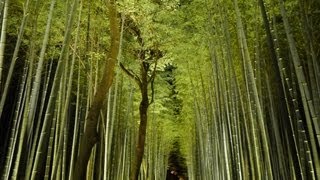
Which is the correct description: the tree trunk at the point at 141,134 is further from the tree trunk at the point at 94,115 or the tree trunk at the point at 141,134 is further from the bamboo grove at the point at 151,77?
the tree trunk at the point at 94,115

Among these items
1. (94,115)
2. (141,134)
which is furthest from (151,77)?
(94,115)

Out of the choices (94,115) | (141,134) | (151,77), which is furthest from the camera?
(151,77)

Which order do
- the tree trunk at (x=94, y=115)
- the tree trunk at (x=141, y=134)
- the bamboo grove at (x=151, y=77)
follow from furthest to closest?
the tree trunk at (x=141, y=134) < the tree trunk at (x=94, y=115) < the bamboo grove at (x=151, y=77)

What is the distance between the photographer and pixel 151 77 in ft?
24.0

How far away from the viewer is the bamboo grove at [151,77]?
338 cm

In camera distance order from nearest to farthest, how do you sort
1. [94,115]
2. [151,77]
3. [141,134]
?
[94,115]
[141,134]
[151,77]

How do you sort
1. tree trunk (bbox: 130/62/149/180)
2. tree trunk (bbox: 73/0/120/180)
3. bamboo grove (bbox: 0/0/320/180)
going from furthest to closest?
tree trunk (bbox: 130/62/149/180) → tree trunk (bbox: 73/0/120/180) → bamboo grove (bbox: 0/0/320/180)

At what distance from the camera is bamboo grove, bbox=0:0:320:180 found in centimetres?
338

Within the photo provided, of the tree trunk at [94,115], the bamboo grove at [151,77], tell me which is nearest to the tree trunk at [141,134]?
the bamboo grove at [151,77]

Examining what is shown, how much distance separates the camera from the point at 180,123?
13508mm

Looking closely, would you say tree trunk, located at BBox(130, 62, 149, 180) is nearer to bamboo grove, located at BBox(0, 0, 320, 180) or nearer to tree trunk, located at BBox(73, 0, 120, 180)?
bamboo grove, located at BBox(0, 0, 320, 180)

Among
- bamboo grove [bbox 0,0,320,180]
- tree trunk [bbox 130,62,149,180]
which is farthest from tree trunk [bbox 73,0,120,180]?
tree trunk [bbox 130,62,149,180]

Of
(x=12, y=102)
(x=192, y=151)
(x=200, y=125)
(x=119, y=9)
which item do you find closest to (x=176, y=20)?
(x=119, y=9)

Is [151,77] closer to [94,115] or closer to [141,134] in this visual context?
[141,134]
